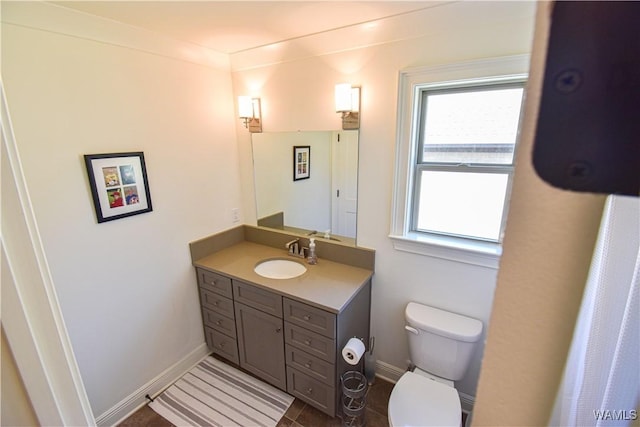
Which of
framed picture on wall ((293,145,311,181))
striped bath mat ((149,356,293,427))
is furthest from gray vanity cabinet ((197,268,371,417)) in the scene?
framed picture on wall ((293,145,311,181))

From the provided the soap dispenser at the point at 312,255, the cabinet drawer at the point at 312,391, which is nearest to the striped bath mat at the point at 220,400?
the cabinet drawer at the point at 312,391

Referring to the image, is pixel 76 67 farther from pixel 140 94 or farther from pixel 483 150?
pixel 483 150

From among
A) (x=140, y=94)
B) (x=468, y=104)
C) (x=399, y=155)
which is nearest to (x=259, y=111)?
(x=140, y=94)

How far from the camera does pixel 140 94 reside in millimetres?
1655

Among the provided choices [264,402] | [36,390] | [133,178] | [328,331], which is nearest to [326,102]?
[133,178]

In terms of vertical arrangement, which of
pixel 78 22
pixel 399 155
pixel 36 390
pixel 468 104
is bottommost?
pixel 36 390

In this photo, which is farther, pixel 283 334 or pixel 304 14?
pixel 283 334

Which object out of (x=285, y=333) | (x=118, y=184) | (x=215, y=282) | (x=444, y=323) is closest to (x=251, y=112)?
(x=118, y=184)

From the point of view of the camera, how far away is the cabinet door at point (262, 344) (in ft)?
5.97

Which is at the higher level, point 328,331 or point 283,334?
→ point 328,331

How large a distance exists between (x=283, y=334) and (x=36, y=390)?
4.61 ft

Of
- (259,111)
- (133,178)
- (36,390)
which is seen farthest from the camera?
(259,111)

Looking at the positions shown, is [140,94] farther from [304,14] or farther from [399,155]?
[399,155]

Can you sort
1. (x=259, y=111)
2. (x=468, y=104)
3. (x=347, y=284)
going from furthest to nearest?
(x=259, y=111) → (x=347, y=284) → (x=468, y=104)
